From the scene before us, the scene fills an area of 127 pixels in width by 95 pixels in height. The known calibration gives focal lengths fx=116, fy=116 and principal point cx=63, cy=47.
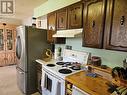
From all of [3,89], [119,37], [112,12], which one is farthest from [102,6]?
[3,89]

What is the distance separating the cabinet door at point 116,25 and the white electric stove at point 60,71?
28.9 inches

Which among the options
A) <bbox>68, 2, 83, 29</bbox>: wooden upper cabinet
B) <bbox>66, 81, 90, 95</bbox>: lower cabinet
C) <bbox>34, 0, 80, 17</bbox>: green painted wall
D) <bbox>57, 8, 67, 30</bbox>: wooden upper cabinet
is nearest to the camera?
<bbox>66, 81, 90, 95</bbox>: lower cabinet

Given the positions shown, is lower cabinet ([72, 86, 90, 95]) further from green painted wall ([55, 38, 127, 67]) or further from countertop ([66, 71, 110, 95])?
green painted wall ([55, 38, 127, 67])

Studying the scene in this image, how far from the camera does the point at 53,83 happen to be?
196cm

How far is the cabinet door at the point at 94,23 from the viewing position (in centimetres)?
156

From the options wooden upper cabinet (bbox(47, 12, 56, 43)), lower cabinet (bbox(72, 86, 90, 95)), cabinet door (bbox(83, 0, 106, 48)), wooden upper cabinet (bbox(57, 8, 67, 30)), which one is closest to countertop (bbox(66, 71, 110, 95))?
lower cabinet (bbox(72, 86, 90, 95))

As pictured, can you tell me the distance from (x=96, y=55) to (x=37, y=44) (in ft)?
4.72

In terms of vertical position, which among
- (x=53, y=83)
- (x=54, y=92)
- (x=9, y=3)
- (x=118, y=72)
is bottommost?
(x=54, y=92)

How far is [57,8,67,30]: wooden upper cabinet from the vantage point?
234 centimetres

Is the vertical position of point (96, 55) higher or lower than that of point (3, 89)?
higher

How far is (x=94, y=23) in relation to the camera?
5.45 feet

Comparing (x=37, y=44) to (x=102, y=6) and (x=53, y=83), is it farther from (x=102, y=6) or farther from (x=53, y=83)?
(x=102, y=6)

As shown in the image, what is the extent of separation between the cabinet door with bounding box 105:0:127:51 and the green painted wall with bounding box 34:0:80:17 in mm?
906

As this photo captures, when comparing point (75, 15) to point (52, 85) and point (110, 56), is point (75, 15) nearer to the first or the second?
point (110, 56)
